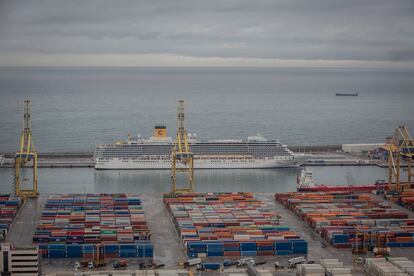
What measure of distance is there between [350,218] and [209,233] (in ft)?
11.8

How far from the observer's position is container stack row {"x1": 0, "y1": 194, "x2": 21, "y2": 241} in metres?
18.1

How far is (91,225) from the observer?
1822cm

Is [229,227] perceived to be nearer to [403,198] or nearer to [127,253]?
[127,253]

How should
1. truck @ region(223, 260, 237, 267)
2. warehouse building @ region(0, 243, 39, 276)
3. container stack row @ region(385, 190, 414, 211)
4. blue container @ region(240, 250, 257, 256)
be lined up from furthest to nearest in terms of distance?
container stack row @ region(385, 190, 414, 211)
blue container @ region(240, 250, 257, 256)
truck @ region(223, 260, 237, 267)
warehouse building @ region(0, 243, 39, 276)

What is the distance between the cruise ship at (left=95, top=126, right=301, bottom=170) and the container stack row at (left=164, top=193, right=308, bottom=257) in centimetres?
666

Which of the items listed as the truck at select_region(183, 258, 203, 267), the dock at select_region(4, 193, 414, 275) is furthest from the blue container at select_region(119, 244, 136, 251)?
the truck at select_region(183, 258, 203, 267)

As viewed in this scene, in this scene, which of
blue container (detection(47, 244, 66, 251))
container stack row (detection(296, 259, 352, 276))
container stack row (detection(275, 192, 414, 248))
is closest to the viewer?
container stack row (detection(296, 259, 352, 276))

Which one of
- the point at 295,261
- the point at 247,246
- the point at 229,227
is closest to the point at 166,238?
the point at 229,227

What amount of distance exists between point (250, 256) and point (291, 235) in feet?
3.93

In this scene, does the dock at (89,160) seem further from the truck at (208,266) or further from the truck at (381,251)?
the truck at (208,266)

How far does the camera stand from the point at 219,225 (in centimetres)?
1855

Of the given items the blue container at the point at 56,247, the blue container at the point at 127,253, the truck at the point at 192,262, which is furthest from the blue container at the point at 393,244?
the blue container at the point at 56,247

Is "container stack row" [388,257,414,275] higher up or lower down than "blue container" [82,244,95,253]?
lower down

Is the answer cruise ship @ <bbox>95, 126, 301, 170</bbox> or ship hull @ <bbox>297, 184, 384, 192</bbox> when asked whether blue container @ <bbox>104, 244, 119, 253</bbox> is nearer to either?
ship hull @ <bbox>297, 184, 384, 192</bbox>
